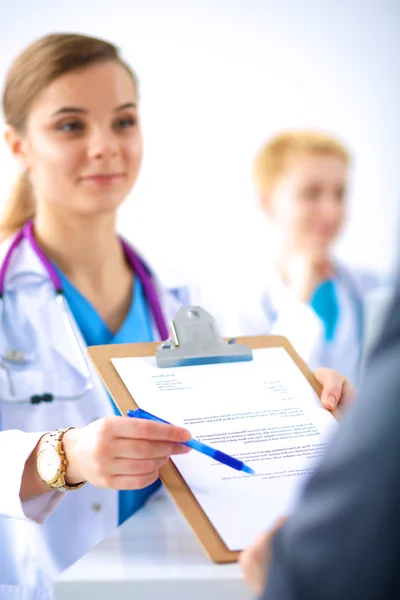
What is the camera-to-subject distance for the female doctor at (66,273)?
3.93 feet

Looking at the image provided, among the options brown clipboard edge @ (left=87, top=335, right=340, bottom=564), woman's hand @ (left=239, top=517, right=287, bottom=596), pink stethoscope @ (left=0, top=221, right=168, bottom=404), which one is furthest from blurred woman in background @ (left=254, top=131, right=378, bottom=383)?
woman's hand @ (left=239, top=517, right=287, bottom=596)

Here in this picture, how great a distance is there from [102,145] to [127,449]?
0.77 meters

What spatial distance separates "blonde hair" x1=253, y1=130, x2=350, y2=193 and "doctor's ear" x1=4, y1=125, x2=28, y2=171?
1544mm

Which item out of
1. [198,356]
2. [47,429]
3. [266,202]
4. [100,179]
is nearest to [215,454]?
[198,356]

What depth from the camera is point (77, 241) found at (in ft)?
4.66

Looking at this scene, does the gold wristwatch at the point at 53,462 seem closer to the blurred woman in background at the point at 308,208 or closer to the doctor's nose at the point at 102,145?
the doctor's nose at the point at 102,145

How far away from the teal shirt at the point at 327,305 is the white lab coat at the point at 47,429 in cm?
133

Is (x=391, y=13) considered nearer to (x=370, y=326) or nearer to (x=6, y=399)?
(x=370, y=326)

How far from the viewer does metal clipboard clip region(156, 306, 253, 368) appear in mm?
872

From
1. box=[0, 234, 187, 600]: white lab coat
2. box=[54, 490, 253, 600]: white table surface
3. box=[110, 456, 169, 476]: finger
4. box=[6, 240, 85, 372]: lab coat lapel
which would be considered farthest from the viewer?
box=[6, 240, 85, 372]: lab coat lapel

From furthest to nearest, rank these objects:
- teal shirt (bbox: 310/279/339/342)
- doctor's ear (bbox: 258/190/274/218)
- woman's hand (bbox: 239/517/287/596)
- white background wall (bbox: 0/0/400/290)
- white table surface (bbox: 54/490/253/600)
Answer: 1. doctor's ear (bbox: 258/190/274/218)
2. white background wall (bbox: 0/0/400/290)
3. teal shirt (bbox: 310/279/339/342)
4. white table surface (bbox: 54/490/253/600)
5. woman's hand (bbox: 239/517/287/596)

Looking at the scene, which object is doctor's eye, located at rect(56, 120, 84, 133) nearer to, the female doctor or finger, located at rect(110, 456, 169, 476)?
the female doctor

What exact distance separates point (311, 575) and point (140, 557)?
420mm

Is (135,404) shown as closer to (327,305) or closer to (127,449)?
(127,449)
